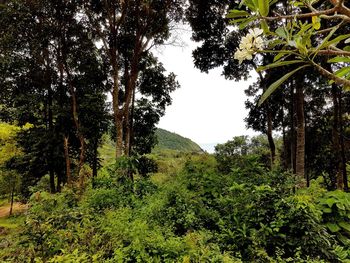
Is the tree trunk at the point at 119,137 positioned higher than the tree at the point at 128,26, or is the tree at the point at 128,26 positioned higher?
the tree at the point at 128,26

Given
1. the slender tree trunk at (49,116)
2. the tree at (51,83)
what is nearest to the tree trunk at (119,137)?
the tree at (51,83)

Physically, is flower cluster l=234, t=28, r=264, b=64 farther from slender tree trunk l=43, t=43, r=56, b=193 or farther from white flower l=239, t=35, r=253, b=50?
slender tree trunk l=43, t=43, r=56, b=193

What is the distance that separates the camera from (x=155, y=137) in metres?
17.6

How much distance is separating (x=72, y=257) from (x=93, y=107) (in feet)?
39.5

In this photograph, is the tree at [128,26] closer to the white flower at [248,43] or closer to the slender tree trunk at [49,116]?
the slender tree trunk at [49,116]

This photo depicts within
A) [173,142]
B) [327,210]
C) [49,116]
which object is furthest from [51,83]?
[173,142]

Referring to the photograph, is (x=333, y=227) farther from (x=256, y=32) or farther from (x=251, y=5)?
(x=251, y=5)

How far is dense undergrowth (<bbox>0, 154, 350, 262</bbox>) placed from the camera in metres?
3.25

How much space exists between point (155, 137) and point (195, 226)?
13260mm

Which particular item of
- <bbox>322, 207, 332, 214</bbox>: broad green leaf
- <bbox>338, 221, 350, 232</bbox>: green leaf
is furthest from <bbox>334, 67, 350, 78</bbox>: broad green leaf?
<bbox>338, 221, 350, 232</bbox>: green leaf

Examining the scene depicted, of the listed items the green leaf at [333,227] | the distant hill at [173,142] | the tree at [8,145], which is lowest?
the green leaf at [333,227]

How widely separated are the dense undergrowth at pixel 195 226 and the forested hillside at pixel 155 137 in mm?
25

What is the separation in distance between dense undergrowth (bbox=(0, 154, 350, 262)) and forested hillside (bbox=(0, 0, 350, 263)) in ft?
0.08

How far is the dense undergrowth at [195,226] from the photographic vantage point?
325 centimetres
